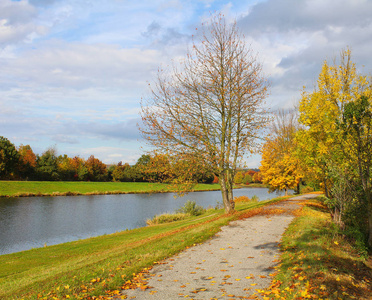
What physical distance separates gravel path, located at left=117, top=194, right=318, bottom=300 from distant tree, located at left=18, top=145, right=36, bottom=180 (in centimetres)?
7334

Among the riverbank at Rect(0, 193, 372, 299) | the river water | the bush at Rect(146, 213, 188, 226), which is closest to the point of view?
the riverbank at Rect(0, 193, 372, 299)

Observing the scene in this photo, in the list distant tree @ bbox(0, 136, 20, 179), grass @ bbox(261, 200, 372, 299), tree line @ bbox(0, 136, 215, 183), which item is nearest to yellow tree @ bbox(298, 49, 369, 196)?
grass @ bbox(261, 200, 372, 299)

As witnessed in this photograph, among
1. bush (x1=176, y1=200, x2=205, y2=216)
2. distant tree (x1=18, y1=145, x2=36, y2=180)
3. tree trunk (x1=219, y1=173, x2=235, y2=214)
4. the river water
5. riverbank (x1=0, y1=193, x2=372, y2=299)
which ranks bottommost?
the river water

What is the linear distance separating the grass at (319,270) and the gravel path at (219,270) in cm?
40

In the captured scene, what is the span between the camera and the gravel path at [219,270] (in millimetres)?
5879

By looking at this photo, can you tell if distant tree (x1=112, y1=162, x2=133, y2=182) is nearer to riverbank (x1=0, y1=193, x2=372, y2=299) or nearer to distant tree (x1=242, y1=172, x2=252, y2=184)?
distant tree (x1=242, y1=172, x2=252, y2=184)

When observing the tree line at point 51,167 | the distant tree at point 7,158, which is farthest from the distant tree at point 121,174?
the distant tree at point 7,158

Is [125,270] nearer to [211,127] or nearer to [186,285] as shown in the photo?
[186,285]

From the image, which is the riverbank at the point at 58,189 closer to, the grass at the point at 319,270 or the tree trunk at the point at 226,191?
the tree trunk at the point at 226,191

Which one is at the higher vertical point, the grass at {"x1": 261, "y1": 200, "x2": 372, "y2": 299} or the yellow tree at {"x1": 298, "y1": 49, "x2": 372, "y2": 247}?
the yellow tree at {"x1": 298, "y1": 49, "x2": 372, "y2": 247}

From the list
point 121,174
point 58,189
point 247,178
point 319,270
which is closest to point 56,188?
point 58,189

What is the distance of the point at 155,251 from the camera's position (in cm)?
927

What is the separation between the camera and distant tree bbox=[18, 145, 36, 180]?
7222cm

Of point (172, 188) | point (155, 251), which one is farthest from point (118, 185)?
point (155, 251)
